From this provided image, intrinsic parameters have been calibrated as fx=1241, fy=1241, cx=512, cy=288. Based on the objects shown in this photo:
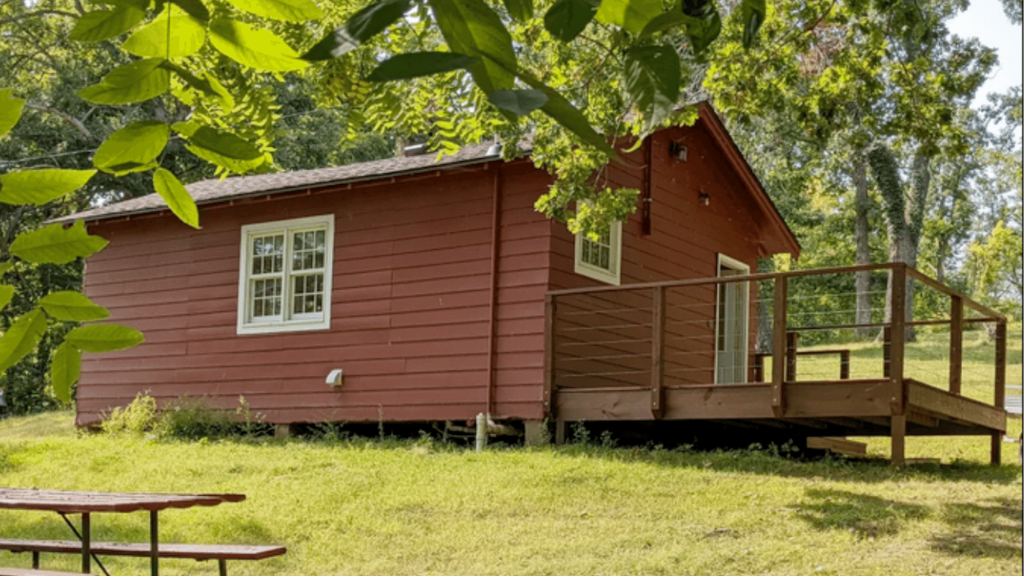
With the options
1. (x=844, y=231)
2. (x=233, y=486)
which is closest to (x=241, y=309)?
(x=233, y=486)

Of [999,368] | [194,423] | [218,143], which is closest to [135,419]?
[194,423]

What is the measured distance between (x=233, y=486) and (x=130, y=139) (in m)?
10.6

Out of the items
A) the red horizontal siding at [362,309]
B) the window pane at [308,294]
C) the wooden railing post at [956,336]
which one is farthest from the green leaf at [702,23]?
the window pane at [308,294]

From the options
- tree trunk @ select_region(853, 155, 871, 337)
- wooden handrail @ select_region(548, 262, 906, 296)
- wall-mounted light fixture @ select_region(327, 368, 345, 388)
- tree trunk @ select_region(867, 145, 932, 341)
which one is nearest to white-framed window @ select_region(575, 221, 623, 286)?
wooden handrail @ select_region(548, 262, 906, 296)

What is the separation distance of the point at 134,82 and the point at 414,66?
0.34 meters

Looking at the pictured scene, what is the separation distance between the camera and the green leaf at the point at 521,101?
0.77 meters

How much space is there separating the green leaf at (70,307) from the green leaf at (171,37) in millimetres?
240

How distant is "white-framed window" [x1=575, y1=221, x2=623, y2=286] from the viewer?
44.2 feet

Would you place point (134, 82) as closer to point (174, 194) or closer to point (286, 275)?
point (174, 194)

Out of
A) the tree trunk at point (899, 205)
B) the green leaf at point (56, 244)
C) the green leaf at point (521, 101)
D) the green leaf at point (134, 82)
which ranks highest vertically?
the tree trunk at point (899, 205)

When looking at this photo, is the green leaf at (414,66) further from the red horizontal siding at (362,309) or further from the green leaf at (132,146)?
the red horizontal siding at (362,309)

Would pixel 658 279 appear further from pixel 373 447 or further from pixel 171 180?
pixel 171 180

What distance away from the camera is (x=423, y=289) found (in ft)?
45.0

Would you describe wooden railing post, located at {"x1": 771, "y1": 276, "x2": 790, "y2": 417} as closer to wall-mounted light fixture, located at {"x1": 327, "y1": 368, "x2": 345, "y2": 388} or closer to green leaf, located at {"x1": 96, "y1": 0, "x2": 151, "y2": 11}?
wall-mounted light fixture, located at {"x1": 327, "y1": 368, "x2": 345, "y2": 388}
